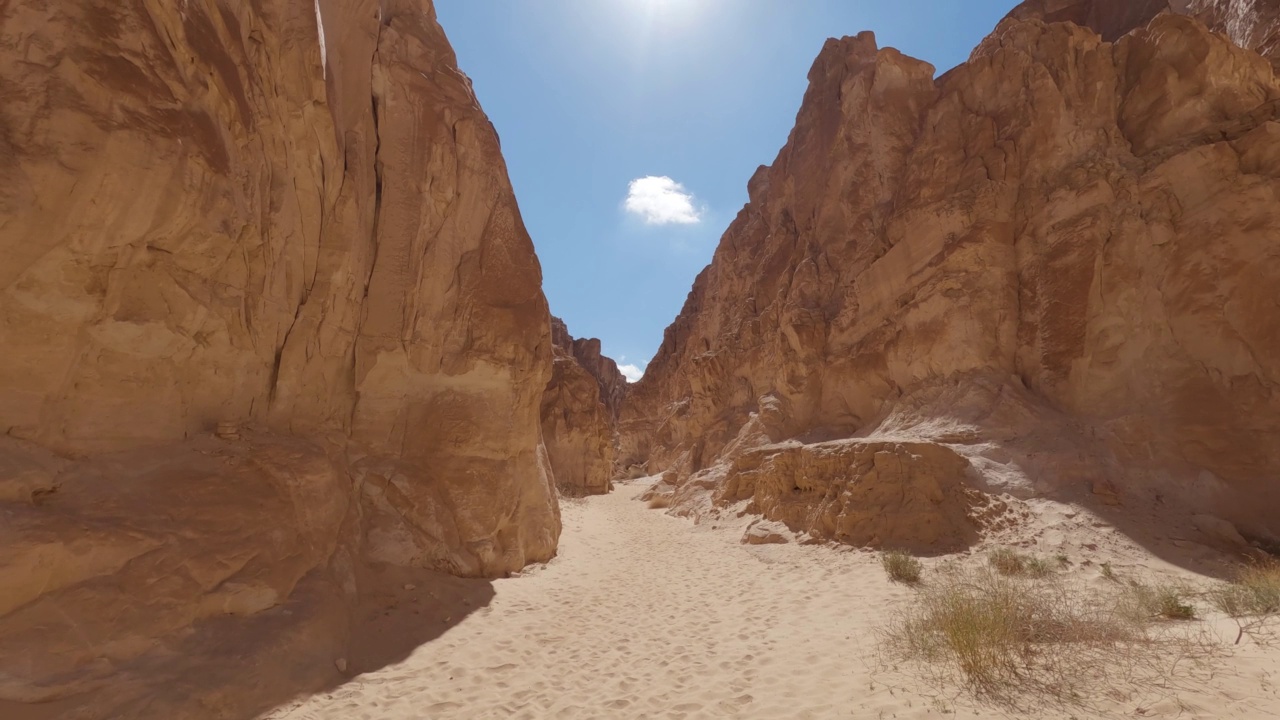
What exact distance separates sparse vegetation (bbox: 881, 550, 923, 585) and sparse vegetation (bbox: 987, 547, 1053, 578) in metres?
1.22

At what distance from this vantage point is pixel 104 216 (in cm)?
497

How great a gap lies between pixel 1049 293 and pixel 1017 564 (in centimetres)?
772

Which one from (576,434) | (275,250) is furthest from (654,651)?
(576,434)

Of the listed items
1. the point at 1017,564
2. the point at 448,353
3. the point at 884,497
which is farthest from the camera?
the point at 884,497

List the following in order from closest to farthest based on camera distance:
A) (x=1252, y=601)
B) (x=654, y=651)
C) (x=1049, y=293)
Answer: (x=1252, y=601) → (x=654, y=651) → (x=1049, y=293)

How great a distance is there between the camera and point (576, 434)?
3100cm

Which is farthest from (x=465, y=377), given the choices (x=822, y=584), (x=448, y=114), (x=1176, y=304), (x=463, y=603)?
(x=1176, y=304)

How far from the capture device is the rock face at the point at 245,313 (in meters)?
4.60

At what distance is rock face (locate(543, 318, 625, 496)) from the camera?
3053 cm

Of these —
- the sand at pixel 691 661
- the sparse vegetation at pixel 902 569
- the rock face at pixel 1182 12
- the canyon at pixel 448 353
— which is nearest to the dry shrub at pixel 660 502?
the canyon at pixel 448 353

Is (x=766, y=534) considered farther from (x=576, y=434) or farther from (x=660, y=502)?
(x=576, y=434)

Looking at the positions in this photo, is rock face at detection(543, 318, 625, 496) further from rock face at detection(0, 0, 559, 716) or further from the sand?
the sand

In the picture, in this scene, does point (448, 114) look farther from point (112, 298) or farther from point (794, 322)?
point (794, 322)

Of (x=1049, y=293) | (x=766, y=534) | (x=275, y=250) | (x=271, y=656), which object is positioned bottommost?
(x=766, y=534)
